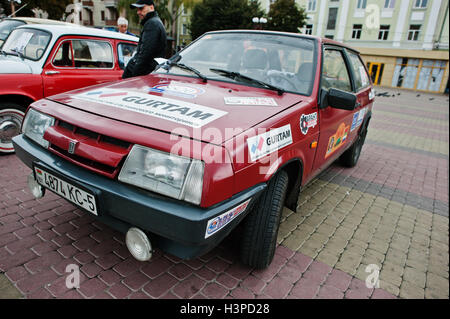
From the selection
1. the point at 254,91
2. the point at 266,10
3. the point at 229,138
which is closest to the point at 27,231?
the point at 229,138

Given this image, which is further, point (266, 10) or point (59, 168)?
point (266, 10)

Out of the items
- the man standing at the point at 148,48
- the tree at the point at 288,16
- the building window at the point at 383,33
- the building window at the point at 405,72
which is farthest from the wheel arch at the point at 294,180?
the building window at the point at 383,33

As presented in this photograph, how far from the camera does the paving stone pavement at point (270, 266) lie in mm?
1929

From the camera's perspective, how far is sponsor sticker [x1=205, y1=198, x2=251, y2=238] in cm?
149

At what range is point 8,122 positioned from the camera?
367cm

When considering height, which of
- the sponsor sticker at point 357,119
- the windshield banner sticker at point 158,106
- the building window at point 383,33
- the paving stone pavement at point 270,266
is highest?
the building window at point 383,33

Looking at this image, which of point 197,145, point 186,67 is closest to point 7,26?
point 186,67

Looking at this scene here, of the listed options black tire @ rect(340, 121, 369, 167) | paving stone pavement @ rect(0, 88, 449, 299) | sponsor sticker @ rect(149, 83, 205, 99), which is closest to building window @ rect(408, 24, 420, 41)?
black tire @ rect(340, 121, 369, 167)

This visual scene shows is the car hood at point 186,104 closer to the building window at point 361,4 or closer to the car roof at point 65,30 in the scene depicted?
the car roof at point 65,30

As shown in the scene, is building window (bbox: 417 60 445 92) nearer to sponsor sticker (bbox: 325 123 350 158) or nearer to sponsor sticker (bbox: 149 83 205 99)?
sponsor sticker (bbox: 325 123 350 158)

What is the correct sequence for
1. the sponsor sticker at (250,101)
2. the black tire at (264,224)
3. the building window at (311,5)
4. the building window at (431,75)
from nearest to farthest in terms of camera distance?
the black tire at (264,224) → the sponsor sticker at (250,101) → the building window at (431,75) → the building window at (311,5)

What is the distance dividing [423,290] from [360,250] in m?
Answer: 0.52

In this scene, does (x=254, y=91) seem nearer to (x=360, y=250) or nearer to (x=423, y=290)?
(x=360, y=250)

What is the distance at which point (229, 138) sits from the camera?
1580 mm
